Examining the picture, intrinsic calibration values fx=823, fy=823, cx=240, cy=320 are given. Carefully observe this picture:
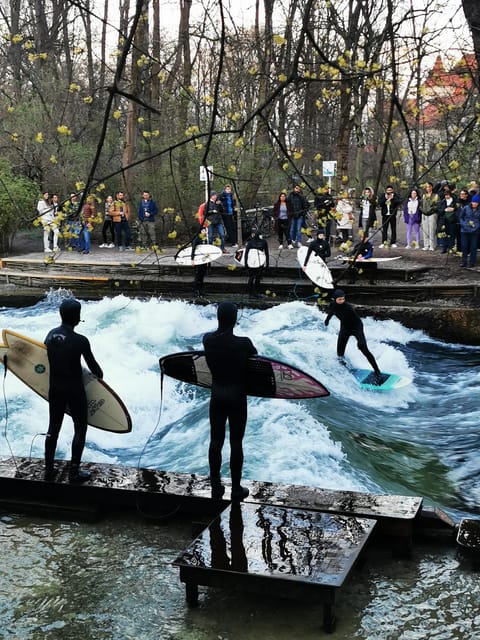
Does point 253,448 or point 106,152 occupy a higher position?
point 106,152

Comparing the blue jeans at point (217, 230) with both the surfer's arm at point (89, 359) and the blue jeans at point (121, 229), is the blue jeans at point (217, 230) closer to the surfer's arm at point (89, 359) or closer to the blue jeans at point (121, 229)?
the blue jeans at point (121, 229)

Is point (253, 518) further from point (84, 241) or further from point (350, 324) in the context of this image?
point (84, 241)

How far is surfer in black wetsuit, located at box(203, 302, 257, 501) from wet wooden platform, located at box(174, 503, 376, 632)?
66 cm

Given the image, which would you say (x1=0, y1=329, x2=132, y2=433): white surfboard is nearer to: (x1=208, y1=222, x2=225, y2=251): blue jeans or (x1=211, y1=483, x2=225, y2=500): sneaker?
(x1=211, y1=483, x2=225, y2=500): sneaker

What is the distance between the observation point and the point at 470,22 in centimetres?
614

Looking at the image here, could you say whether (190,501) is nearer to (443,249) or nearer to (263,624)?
(263,624)

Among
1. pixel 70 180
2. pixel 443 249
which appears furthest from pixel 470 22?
pixel 70 180

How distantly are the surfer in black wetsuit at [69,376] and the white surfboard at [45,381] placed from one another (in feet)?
1.03

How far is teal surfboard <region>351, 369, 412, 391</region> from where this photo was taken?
15828 mm

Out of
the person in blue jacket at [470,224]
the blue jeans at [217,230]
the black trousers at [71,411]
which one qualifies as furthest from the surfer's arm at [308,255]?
the black trousers at [71,411]

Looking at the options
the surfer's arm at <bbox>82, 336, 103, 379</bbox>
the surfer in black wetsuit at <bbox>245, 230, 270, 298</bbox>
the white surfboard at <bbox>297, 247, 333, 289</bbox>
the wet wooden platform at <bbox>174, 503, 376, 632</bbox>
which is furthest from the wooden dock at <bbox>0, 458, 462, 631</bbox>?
the surfer in black wetsuit at <bbox>245, 230, 270, 298</bbox>

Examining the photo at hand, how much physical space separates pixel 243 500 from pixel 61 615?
1.92m

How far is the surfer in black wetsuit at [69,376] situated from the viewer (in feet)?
24.8

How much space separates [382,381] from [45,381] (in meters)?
8.82
